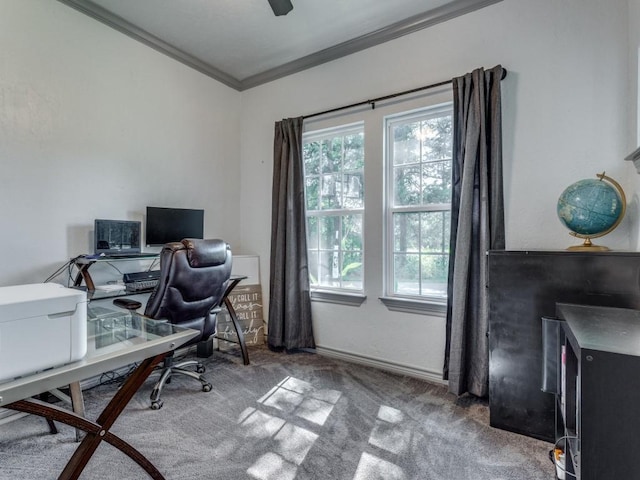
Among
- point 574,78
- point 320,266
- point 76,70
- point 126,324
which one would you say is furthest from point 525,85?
point 76,70

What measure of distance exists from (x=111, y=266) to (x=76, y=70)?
1523mm

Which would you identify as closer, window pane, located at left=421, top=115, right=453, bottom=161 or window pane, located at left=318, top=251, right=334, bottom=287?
window pane, located at left=421, top=115, right=453, bottom=161

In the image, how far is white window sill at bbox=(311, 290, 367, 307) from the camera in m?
2.97

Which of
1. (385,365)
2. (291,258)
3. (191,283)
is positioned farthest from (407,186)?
(191,283)

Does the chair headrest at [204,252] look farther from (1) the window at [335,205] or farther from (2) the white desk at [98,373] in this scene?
(1) the window at [335,205]

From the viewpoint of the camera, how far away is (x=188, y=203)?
3283 millimetres

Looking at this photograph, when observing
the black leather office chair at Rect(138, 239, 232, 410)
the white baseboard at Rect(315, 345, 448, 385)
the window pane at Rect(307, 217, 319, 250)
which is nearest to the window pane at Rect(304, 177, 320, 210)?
the window pane at Rect(307, 217, 319, 250)

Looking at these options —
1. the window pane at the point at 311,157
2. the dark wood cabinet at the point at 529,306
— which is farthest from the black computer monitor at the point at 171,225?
the dark wood cabinet at the point at 529,306

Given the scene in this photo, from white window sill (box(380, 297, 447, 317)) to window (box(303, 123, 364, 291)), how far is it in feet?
1.16

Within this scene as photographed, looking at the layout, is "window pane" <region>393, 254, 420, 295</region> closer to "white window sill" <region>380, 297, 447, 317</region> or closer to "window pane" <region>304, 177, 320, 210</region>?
"white window sill" <region>380, 297, 447, 317</region>

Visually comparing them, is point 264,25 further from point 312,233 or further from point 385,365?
point 385,365

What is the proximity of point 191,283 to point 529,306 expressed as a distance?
2037 millimetres

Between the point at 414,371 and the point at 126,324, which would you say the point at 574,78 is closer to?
the point at 414,371

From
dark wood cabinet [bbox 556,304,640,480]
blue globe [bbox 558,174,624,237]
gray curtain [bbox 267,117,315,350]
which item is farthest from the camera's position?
gray curtain [bbox 267,117,315,350]
